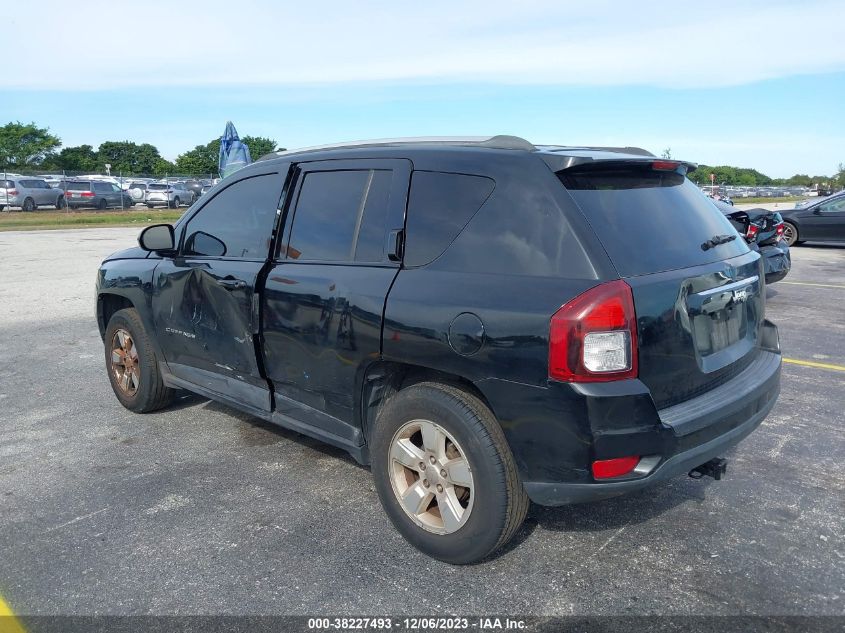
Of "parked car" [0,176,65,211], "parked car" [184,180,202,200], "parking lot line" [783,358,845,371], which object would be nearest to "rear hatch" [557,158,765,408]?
"parking lot line" [783,358,845,371]

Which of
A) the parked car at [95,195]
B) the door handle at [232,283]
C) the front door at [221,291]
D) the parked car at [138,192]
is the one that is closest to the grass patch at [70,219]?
the parked car at [95,195]

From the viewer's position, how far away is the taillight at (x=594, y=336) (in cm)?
278

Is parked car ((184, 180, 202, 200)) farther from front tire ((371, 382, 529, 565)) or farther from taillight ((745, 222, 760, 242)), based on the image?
front tire ((371, 382, 529, 565))

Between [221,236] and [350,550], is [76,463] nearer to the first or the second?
[221,236]

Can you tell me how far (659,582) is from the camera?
3090 millimetres

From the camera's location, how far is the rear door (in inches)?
137

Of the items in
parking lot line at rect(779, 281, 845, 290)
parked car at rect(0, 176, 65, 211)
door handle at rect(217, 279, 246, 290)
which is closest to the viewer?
door handle at rect(217, 279, 246, 290)

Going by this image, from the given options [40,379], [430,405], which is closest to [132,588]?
[430,405]

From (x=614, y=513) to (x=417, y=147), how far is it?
205 centimetres

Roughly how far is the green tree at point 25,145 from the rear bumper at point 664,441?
74335 mm

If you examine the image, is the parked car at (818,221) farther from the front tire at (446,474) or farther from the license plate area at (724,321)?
the front tire at (446,474)

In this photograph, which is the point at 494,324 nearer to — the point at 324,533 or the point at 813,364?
the point at 324,533

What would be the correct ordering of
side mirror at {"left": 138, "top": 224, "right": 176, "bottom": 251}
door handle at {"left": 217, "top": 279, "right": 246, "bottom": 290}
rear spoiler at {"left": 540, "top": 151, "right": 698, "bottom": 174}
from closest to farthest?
rear spoiler at {"left": 540, "top": 151, "right": 698, "bottom": 174}, door handle at {"left": 217, "top": 279, "right": 246, "bottom": 290}, side mirror at {"left": 138, "top": 224, "right": 176, "bottom": 251}

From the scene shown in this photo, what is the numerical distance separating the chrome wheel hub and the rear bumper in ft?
1.09
